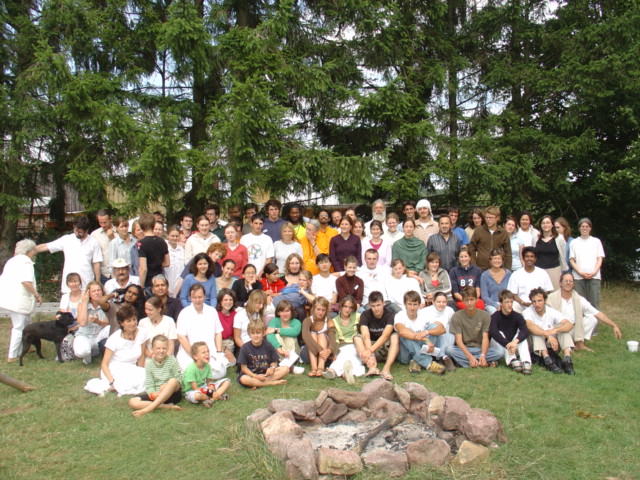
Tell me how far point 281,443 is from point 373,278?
3.69 m

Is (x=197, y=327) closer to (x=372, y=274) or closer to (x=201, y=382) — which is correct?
A: (x=201, y=382)

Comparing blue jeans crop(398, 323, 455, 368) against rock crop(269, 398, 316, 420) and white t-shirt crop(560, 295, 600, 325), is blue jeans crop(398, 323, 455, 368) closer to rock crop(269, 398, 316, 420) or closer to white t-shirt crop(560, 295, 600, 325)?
white t-shirt crop(560, 295, 600, 325)

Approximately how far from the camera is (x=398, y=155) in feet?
35.6

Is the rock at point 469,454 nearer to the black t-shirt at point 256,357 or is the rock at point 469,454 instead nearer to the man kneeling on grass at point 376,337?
the man kneeling on grass at point 376,337

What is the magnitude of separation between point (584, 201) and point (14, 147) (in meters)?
12.1

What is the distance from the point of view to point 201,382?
5336 millimetres

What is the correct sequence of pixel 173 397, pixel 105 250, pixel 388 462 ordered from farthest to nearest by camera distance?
pixel 105 250
pixel 173 397
pixel 388 462

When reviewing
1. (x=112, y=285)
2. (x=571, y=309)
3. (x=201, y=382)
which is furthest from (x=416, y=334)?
(x=112, y=285)

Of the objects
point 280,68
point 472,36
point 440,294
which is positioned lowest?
point 440,294

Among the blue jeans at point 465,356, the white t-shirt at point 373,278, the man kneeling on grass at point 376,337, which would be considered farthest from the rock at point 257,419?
the white t-shirt at point 373,278

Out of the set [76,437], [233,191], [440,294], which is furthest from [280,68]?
[76,437]

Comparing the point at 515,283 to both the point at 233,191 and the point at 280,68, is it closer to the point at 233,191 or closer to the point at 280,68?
the point at 233,191

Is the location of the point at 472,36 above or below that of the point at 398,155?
above

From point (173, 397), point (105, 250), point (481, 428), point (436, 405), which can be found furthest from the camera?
point (105, 250)
